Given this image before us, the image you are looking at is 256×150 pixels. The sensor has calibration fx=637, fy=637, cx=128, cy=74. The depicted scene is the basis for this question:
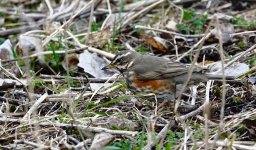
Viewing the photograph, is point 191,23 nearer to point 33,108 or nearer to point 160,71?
point 160,71

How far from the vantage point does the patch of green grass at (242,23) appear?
28.2 feet

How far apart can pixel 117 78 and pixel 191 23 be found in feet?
7.77

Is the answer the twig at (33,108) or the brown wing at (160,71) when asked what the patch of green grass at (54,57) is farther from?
the twig at (33,108)

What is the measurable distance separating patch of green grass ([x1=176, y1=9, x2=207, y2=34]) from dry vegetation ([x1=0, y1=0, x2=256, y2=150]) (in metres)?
0.01

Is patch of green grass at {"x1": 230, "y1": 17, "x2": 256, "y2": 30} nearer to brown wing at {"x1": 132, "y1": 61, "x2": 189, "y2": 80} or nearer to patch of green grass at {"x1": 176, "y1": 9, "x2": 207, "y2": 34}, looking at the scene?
patch of green grass at {"x1": 176, "y1": 9, "x2": 207, "y2": 34}

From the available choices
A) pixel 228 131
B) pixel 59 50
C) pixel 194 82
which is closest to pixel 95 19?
pixel 59 50

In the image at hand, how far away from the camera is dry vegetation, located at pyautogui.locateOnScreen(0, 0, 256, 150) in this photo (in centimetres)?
564

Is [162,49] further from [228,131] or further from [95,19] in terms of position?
[228,131]

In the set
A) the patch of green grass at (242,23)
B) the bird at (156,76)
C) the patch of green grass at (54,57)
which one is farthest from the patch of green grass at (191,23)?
the bird at (156,76)

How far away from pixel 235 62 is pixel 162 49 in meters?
1.31

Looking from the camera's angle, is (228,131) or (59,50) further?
(59,50)

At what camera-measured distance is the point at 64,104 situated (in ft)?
21.1

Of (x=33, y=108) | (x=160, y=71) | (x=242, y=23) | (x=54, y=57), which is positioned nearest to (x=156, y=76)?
(x=160, y=71)

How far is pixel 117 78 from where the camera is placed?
726 centimetres
